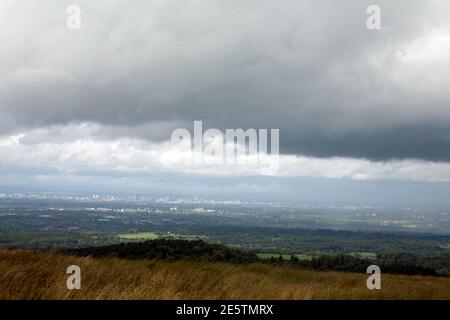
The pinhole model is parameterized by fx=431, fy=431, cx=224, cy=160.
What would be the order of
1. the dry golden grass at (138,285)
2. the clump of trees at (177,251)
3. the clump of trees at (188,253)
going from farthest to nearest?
the clump of trees at (177,251) < the clump of trees at (188,253) < the dry golden grass at (138,285)

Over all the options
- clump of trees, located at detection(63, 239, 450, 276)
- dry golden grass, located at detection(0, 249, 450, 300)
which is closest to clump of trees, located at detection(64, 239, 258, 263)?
clump of trees, located at detection(63, 239, 450, 276)

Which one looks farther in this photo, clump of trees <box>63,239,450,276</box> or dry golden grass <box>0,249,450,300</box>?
clump of trees <box>63,239,450,276</box>

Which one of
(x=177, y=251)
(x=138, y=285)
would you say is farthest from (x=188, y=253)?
(x=138, y=285)

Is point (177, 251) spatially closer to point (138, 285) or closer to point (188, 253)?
point (188, 253)

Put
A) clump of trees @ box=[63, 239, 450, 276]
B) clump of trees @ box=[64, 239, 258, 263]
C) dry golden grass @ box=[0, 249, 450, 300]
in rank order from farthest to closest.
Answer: clump of trees @ box=[64, 239, 258, 263]
clump of trees @ box=[63, 239, 450, 276]
dry golden grass @ box=[0, 249, 450, 300]

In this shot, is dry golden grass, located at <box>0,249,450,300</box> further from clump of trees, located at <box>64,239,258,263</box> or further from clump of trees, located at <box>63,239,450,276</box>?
clump of trees, located at <box>64,239,258,263</box>

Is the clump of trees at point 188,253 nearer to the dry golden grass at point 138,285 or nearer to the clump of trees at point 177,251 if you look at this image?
the clump of trees at point 177,251

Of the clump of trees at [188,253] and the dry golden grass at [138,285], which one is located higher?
the dry golden grass at [138,285]

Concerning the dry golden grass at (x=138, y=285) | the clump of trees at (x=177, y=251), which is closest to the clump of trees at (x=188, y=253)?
the clump of trees at (x=177, y=251)

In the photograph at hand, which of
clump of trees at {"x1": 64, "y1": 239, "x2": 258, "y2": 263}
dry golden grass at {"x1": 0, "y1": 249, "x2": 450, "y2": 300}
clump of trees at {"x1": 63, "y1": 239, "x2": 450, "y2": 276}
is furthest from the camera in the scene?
clump of trees at {"x1": 64, "y1": 239, "x2": 258, "y2": 263}
